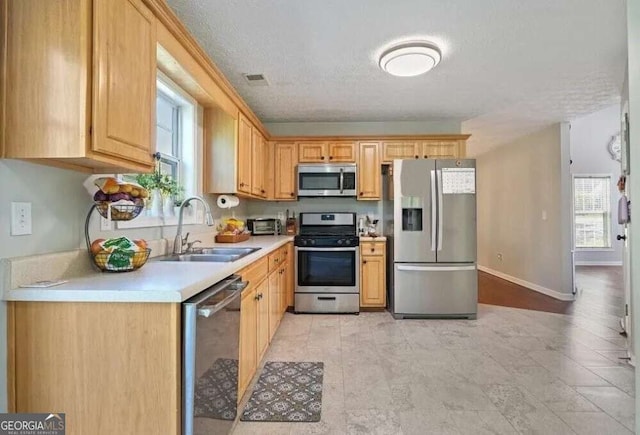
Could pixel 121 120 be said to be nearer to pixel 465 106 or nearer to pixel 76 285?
pixel 76 285

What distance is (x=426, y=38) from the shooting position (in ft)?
7.89

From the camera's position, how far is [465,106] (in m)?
3.87

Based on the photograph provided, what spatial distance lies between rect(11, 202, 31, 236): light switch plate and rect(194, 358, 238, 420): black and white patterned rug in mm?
891

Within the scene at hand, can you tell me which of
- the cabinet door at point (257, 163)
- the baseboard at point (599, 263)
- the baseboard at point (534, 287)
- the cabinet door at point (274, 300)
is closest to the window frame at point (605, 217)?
the baseboard at point (599, 263)

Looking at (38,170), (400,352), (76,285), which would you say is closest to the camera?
(76,285)

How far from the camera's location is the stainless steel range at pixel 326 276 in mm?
3867

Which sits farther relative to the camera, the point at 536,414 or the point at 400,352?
the point at 400,352

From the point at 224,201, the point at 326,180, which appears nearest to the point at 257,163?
the point at 224,201

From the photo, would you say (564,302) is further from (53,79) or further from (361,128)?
(53,79)

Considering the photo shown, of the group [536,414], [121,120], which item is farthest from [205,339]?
[536,414]

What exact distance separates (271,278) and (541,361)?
88.3 inches

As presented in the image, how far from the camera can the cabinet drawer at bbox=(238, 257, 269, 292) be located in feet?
6.72

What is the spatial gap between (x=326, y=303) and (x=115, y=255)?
2.73 metres

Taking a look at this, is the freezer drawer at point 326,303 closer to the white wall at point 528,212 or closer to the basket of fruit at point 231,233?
the basket of fruit at point 231,233
